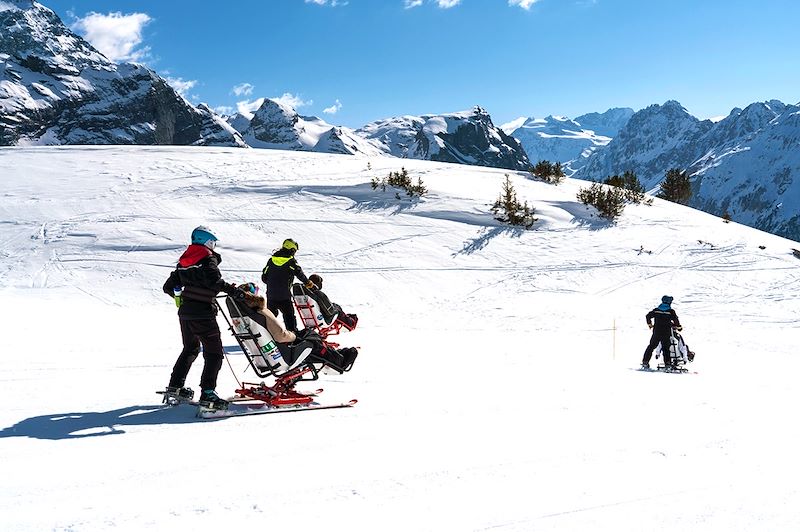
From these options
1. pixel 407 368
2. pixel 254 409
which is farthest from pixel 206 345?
pixel 407 368

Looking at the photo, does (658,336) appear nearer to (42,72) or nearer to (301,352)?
(301,352)

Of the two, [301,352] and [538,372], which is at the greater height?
[301,352]

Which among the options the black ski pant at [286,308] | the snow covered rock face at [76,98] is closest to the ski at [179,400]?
the black ski pant at [286,308]

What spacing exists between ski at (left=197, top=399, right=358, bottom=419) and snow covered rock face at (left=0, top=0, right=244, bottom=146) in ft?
365

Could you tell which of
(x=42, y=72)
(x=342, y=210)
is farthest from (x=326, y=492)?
(x=42, y=72)

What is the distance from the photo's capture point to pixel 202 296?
500 cm

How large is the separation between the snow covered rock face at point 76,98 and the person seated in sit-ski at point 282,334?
111 meters

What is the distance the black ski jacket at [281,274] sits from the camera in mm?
8008

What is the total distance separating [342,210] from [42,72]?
13616cm

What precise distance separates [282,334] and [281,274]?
2713 millimetres

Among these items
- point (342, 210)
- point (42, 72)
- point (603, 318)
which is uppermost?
point (42, 72)

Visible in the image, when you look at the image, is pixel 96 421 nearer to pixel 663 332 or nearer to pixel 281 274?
pixel 281 274

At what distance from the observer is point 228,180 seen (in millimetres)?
19781

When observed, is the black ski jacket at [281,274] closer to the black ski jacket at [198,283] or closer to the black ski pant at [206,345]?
the black ski pant at [206,345]
